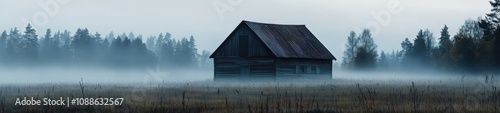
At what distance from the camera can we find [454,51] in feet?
213

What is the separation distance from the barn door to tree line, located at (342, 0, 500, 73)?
21505 millimetres

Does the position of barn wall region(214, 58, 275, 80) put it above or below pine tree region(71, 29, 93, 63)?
below

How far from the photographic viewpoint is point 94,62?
95.9 m

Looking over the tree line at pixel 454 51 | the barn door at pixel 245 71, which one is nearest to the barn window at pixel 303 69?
the barn door at pixel 245 71

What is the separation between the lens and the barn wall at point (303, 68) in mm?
40003

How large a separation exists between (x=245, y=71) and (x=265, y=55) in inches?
89.0

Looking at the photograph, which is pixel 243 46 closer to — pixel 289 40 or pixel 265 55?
pixel 265 55

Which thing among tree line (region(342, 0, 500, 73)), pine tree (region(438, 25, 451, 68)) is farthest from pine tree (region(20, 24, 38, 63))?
pine tree (region(438, 25, 451, 68))

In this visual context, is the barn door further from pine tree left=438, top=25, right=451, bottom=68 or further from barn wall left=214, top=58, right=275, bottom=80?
pine tree left=438, top=25, right=451, bottom=68

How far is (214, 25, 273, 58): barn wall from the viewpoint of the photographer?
39.7m

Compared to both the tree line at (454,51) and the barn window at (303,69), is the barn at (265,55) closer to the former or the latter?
the barn window at (303,69)

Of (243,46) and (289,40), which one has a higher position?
(289,40)

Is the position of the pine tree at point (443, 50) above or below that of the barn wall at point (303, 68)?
above

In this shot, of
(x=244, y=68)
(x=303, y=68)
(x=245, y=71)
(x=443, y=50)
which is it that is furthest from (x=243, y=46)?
(x=443, y=50)
